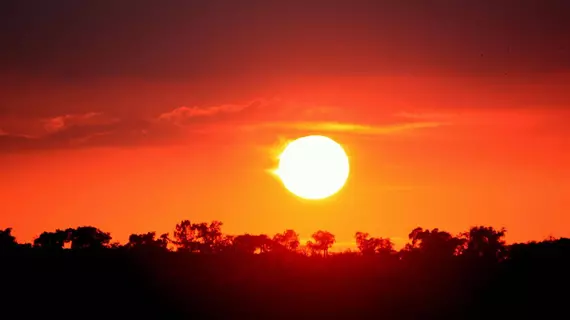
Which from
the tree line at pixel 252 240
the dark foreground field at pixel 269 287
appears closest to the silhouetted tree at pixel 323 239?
the tree line at pixel 252 240

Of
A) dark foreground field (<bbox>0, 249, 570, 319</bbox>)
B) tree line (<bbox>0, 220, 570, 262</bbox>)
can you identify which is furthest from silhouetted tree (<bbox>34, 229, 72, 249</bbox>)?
dark foreground field (<bbox>0, 249, 570, 319</bbox>)

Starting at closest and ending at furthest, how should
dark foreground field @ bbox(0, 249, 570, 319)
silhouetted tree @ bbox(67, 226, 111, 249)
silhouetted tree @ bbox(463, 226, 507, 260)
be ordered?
dark foreground field @ bbox(0, 249, 570, 319)
silhouetted tree @ bbox(463, 226, 507, 260)
silhouetted tree @ bbox(67, 226, 111, 249)

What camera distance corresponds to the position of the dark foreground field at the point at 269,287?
246 ft

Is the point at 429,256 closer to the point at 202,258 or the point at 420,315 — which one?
the point at 420,315

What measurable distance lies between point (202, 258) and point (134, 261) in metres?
6.23

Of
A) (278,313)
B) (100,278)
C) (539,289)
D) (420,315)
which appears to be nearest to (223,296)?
(278,313)

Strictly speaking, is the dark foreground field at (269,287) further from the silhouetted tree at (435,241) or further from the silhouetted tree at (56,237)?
the silhouetted tree at (56,237)

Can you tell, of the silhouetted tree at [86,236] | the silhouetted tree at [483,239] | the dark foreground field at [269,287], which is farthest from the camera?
the silhouetted tree at [86,236]

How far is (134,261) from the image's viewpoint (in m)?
80.1

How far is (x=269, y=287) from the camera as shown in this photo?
79.1m

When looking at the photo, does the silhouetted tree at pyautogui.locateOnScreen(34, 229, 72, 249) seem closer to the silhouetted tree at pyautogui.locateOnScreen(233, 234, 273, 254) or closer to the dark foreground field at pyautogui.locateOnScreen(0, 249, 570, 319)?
the silhouetted tree at pyautogui.locateOnScreen(233, 234, 273, 254)

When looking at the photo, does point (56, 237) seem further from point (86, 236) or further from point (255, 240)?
point (255, 240)

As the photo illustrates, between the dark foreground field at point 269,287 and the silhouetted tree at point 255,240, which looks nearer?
the dark foreground field at point 269,287

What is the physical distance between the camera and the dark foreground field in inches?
2958
